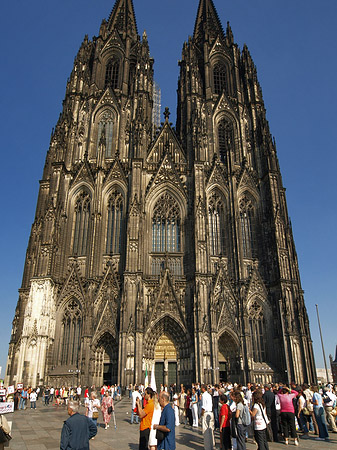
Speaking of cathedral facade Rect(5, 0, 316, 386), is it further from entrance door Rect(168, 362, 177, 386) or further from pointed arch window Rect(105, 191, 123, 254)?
entrance door Rect(168, 362, 177, 386)

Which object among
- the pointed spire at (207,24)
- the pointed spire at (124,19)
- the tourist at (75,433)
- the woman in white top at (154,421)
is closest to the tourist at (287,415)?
the woman in white top at (154,421)

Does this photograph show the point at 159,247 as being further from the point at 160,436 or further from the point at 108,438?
the point at 160,436

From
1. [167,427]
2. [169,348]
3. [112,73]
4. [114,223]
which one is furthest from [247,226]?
[167,427]

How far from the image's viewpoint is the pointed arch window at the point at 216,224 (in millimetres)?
33500

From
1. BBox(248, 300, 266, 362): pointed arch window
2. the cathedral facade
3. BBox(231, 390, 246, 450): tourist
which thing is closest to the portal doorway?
the cathedral facade

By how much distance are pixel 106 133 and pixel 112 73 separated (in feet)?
30.1

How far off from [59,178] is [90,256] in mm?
8015

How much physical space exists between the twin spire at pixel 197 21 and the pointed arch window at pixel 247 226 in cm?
2215

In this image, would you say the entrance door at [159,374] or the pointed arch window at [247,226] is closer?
the entrance door at [159,374]

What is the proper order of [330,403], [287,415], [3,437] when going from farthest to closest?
[330,403], [287,415], [3,437]

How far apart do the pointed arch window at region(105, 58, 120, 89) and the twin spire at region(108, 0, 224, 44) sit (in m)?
4.46

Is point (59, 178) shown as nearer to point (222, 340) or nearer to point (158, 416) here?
point (222, 340)

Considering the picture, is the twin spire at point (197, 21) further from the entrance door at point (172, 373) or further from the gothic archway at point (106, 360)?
the entrance door at point (172, 373)

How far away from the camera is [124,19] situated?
47.9 metres
